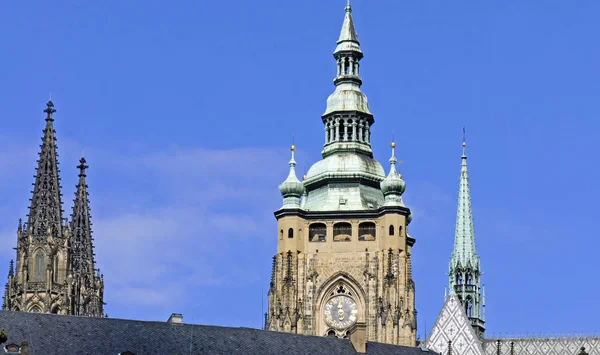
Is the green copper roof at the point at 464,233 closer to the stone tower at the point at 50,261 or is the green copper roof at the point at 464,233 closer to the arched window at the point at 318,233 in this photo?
the arched window at the point at 318,233

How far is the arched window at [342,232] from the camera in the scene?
150 meters

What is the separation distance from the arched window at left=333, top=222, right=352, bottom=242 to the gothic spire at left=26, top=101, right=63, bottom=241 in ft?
63.0

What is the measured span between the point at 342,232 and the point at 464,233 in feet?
59.6

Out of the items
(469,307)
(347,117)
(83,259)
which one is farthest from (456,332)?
(83,259)

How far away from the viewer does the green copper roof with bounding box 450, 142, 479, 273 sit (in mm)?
163250

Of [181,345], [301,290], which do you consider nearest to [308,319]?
[301,290]

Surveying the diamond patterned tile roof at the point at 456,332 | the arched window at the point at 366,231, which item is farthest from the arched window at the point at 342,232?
the diamond patterned tile roof at the point at 456,332

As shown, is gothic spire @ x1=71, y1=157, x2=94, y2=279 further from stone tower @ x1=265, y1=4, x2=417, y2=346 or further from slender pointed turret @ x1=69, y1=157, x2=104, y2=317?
stone tower @ x1=265, y1=4, x2=417, y2=346

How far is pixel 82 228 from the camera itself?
501 ft

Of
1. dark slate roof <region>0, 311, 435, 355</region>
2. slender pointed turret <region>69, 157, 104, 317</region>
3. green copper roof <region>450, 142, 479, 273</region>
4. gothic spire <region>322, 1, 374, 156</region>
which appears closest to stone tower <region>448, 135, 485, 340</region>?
green copper roof <region>450, 142, 479, 273</region>

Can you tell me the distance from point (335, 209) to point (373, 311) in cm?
857

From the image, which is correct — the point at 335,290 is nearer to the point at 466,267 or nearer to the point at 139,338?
the point at 466,267

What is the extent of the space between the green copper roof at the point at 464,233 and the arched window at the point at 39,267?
113ft

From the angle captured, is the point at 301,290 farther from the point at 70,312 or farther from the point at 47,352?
the point at 47,352
